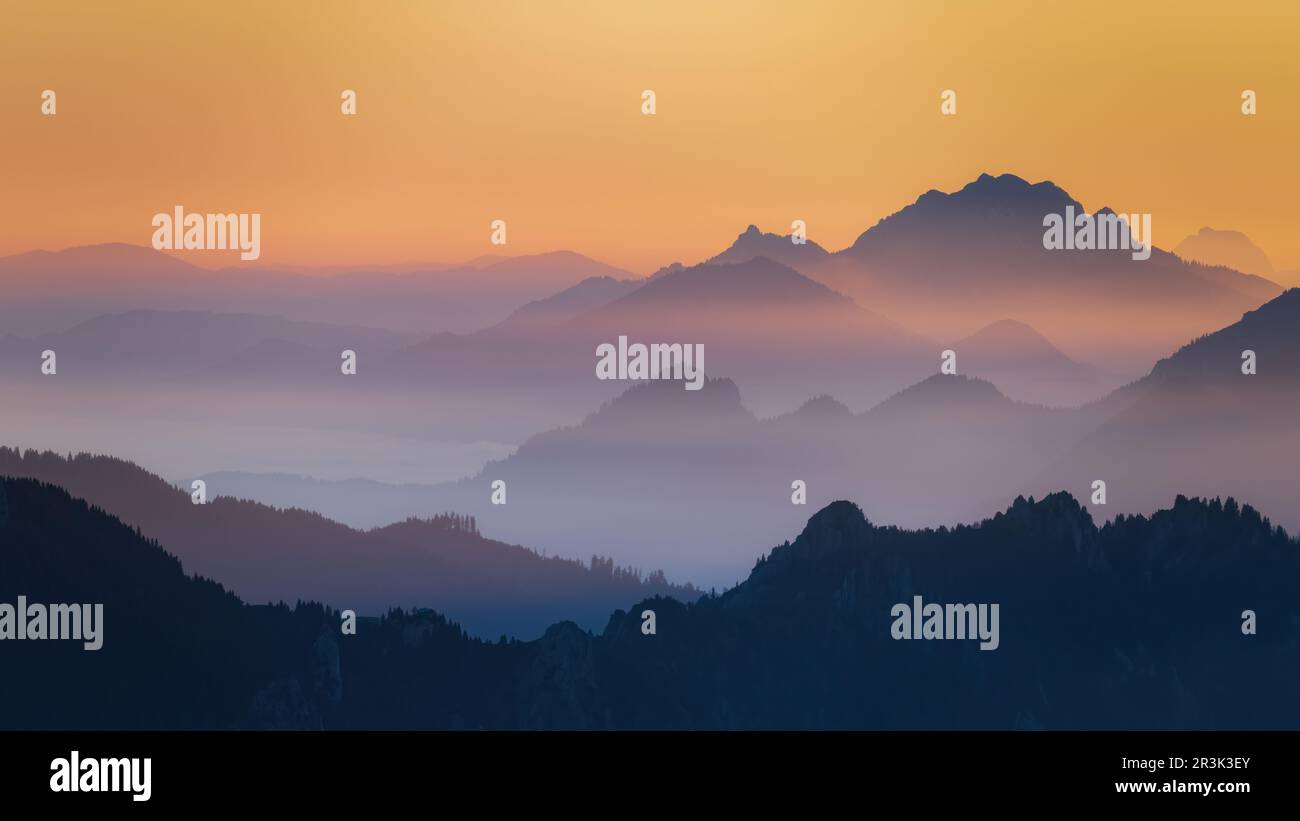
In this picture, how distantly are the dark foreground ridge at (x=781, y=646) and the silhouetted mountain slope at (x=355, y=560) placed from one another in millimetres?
1464

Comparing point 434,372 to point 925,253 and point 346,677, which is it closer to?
point 346,677

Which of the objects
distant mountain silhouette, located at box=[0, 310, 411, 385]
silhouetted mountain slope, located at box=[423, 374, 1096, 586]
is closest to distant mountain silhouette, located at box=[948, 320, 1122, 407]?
silhouetted mountain slope, located at box=[423, 374, 1096, 586]

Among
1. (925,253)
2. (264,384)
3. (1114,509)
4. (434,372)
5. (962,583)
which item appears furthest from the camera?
(925,253)

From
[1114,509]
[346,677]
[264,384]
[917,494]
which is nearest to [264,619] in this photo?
[346,677]

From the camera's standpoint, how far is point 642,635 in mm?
→ 111688

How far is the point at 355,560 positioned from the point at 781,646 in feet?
101

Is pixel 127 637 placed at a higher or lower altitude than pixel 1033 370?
lower

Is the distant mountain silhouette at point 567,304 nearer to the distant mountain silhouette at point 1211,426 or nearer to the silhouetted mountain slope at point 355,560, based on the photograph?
the silhouetted mountain slope at point 355,560

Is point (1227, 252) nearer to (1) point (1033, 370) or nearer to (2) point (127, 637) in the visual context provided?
(1) point (1033, 370)

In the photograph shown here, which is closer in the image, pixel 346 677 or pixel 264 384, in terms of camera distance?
pixel 264 384

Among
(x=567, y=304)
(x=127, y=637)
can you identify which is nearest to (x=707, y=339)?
(x=567, y=304)

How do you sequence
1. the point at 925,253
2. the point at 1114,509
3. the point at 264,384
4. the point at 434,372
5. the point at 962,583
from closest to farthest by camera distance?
the point at 264,384 → the point at 434,372 → the point at 962,583 → the point at 1114,509 → the point at 925,253

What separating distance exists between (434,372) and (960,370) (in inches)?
1290

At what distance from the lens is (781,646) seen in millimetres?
126312
